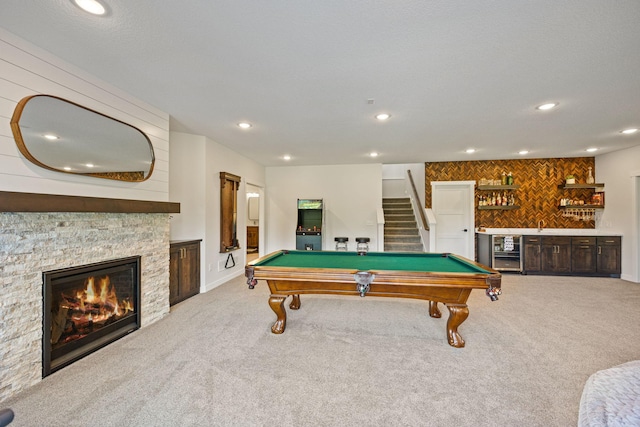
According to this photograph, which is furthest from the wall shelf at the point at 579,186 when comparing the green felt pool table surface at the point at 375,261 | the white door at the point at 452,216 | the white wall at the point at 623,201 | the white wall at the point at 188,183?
the white wall at the point at 188,183

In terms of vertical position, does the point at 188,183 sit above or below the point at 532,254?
above

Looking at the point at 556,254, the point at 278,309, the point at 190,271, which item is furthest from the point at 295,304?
the point at 556,254

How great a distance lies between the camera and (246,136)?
4211mm

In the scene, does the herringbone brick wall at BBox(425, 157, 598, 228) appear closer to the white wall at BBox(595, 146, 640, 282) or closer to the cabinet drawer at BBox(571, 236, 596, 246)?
Answer: the white wall at BBox(595, 146, 640, 282)

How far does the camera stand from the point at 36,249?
1974 mm

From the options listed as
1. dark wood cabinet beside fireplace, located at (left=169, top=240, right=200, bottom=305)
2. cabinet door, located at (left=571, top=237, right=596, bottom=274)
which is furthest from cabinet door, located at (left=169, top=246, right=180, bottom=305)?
cabinet door, located at (left=571, top=237, right=596, bottom=274)

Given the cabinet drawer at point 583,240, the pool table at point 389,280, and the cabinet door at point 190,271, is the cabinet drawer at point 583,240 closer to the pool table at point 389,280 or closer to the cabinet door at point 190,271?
the pool table at point 389,280

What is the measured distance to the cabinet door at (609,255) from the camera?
5.10 metres

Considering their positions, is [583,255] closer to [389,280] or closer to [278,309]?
[389,280]

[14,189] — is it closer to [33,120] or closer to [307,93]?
[33,120]

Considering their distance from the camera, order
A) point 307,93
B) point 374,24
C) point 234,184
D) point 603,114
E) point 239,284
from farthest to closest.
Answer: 1. point 234,184
2. point 239,284
3. point 603,114
4. point 307,93
5. point 374,24

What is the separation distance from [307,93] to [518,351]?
128 inches

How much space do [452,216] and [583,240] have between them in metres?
2.43

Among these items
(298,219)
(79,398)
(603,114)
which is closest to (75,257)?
(79,398)
